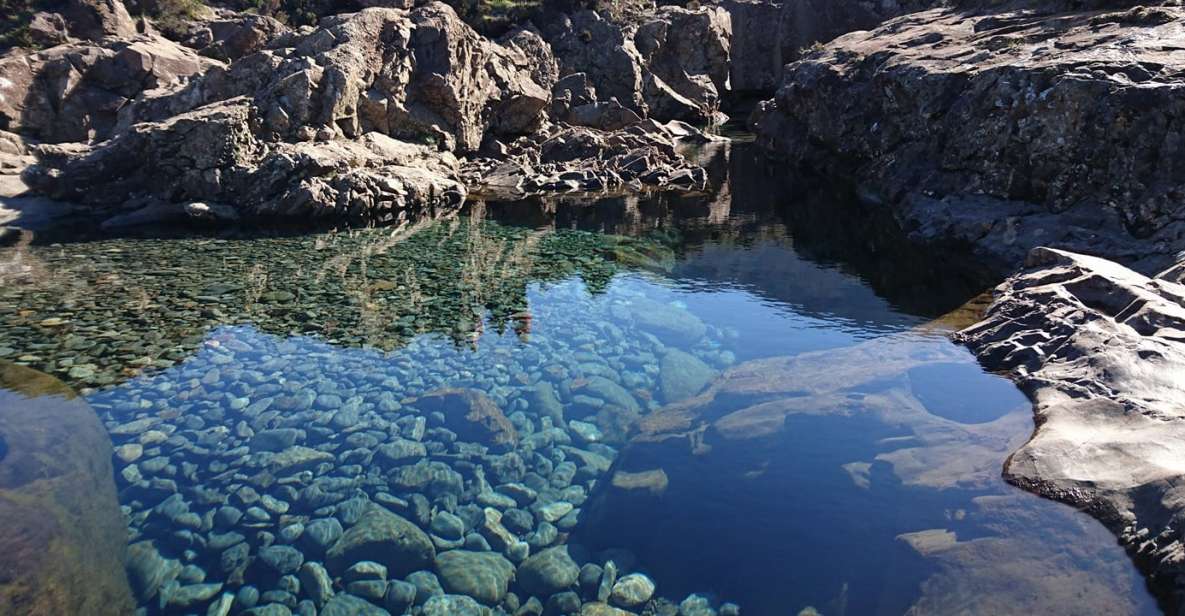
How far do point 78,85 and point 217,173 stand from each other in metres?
13.5

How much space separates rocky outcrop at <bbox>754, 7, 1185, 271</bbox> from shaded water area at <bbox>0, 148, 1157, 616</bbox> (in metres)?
2.88

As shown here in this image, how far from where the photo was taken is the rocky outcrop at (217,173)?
94.5 feet

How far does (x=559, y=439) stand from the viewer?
1132 cm

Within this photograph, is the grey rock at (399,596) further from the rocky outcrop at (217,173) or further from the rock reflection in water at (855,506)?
the rocky outcrop at (217,173)

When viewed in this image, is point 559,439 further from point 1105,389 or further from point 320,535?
point 1105,389

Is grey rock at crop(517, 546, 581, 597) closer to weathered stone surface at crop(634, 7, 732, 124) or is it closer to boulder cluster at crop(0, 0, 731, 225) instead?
boulder cluster at crop(0, 0, 731, 225)

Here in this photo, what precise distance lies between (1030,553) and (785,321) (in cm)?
906

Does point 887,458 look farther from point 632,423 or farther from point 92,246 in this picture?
point 92,246

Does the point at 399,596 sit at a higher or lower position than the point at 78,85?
lower

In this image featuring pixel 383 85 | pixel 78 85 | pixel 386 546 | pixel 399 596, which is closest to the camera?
pixel 399 596

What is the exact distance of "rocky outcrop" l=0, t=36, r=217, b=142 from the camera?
34.2 meters

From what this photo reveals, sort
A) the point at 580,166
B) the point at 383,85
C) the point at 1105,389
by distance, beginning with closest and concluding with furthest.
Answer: the point at 1105,389
the point at 383,85
the point at 580,166

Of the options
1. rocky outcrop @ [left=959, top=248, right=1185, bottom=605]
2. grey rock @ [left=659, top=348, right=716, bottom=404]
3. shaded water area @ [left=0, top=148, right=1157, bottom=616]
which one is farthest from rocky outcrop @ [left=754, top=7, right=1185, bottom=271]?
grey rock @ [left=659, top=348, right=716, bottom=404]

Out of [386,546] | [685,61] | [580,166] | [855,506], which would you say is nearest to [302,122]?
[580,166]
